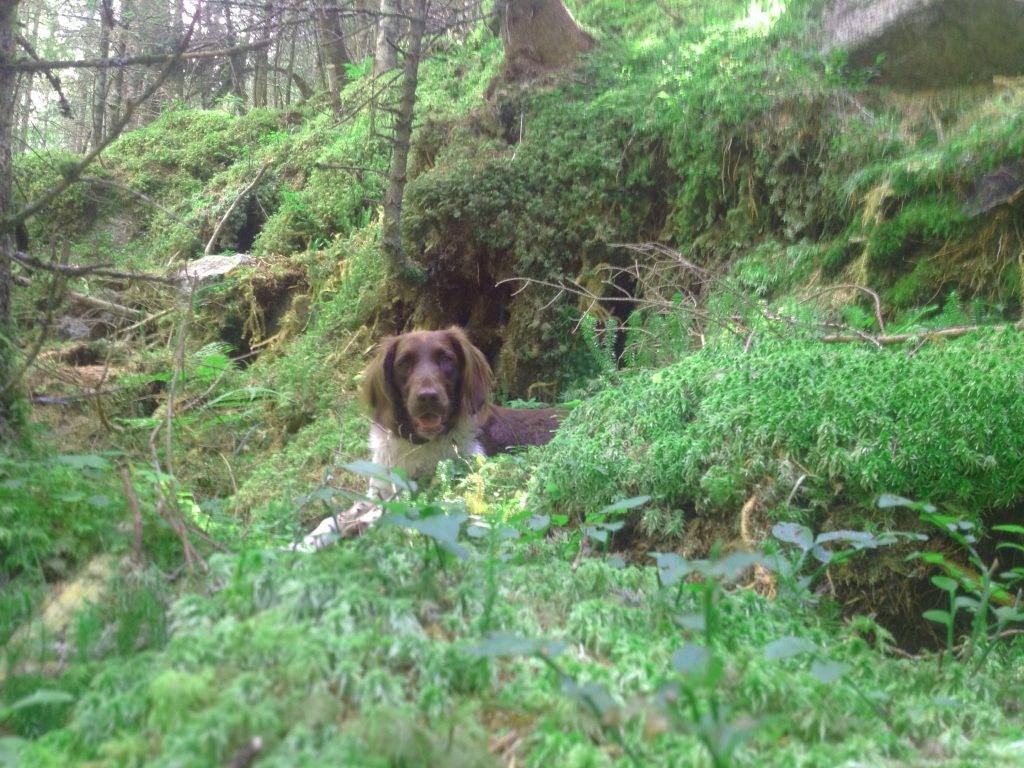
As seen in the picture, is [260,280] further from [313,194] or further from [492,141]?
[492,141]

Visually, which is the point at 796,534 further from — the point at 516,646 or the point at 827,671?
the point at 516,646

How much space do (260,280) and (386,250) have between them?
2.73 m

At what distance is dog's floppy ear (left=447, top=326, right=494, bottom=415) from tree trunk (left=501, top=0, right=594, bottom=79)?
177 inches

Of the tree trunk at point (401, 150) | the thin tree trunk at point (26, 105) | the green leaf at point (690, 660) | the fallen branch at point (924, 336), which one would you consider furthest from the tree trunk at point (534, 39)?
the green leaf at point (690, 660)

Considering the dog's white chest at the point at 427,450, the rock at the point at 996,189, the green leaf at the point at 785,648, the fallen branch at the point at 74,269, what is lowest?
the dog's white chest at the point at 427,450

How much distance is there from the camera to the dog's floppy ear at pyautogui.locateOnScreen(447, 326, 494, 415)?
17.9ft

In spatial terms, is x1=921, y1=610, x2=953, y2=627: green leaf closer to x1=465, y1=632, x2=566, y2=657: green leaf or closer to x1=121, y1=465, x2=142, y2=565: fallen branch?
x1=465, y1=632, x2=566, y2=657: green leaf

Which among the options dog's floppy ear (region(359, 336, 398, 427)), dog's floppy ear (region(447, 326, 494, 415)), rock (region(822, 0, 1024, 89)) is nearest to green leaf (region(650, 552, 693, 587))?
dog's floppy ear (region(447, 326, 494, 415))

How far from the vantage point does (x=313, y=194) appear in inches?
408

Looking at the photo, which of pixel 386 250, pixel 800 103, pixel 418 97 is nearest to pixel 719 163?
pixel 800 103

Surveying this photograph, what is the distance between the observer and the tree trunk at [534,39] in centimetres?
872

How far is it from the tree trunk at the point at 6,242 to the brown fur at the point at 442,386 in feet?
9.02

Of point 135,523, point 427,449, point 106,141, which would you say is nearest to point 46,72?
point 106,141

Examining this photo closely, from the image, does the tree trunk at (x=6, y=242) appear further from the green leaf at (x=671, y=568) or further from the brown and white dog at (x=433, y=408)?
the brown and white dog at (x=433, y=408)
